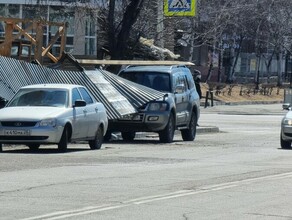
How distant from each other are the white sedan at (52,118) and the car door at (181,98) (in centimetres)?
404

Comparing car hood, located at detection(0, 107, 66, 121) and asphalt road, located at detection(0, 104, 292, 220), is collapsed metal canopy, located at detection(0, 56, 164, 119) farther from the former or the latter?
car hood, located at detection(0, 107, 66, 121)

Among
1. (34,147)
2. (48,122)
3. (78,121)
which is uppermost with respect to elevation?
(48,122)

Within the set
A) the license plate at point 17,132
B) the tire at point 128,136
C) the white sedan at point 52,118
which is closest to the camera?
the license plate at point 17,132

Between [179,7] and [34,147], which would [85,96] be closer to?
[34,147]

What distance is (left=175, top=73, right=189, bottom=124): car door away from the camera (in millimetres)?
27398

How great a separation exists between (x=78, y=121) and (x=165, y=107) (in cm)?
466

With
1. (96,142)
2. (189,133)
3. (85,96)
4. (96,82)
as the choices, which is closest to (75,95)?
(85,96)

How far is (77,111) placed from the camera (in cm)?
2191

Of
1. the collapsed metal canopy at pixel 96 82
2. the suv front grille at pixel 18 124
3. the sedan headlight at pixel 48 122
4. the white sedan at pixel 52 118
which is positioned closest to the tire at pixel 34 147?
the white sedan at pixel 52 118

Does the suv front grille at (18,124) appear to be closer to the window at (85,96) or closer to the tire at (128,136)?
the window at (85,96)

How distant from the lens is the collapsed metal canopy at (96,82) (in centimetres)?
2499

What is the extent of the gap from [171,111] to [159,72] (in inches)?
56.8

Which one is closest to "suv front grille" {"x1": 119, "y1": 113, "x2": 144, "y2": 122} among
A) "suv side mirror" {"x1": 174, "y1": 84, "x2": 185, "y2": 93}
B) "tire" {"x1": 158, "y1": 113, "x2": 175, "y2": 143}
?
"tire" {"x1": 158, "y1": 113, "x2": 175, "y2": 143}

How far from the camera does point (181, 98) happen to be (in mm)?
27641
